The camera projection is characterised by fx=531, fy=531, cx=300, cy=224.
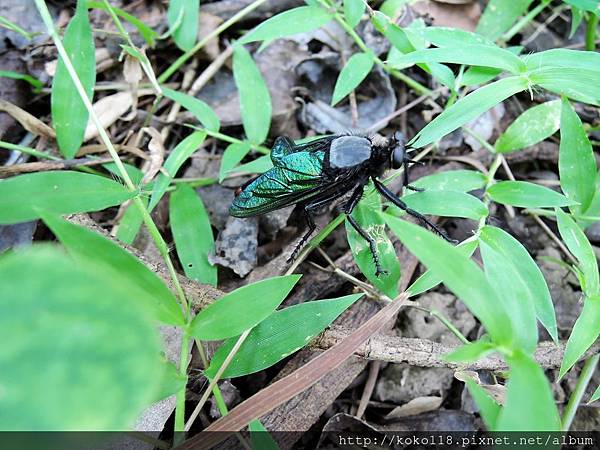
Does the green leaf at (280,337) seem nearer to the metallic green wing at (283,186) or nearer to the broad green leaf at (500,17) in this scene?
the metallic green wing at (283,186)

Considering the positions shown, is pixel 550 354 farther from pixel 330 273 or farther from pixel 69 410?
pixel 69 410

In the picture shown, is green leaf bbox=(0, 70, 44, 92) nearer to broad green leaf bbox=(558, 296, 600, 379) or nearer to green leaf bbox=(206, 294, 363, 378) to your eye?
green leaf bbox=(206, 294, 363, 378)

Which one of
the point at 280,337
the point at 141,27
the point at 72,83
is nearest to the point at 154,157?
the point at 72,83

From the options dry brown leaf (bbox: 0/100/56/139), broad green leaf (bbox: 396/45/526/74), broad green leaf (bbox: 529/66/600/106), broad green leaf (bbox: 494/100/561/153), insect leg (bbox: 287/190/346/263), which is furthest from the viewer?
dry brown leaf (bbox: 0/100/56/139)

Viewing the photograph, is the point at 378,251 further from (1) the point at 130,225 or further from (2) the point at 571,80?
(1) the point at 130,225

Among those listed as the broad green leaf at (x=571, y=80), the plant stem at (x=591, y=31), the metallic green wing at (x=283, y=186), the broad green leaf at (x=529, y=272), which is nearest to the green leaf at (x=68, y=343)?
the broad green leaf at (x=529, y=272)

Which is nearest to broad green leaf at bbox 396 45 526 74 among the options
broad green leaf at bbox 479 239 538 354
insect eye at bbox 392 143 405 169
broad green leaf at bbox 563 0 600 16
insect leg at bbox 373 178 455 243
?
insect eye at bbox 392 143 405 169
